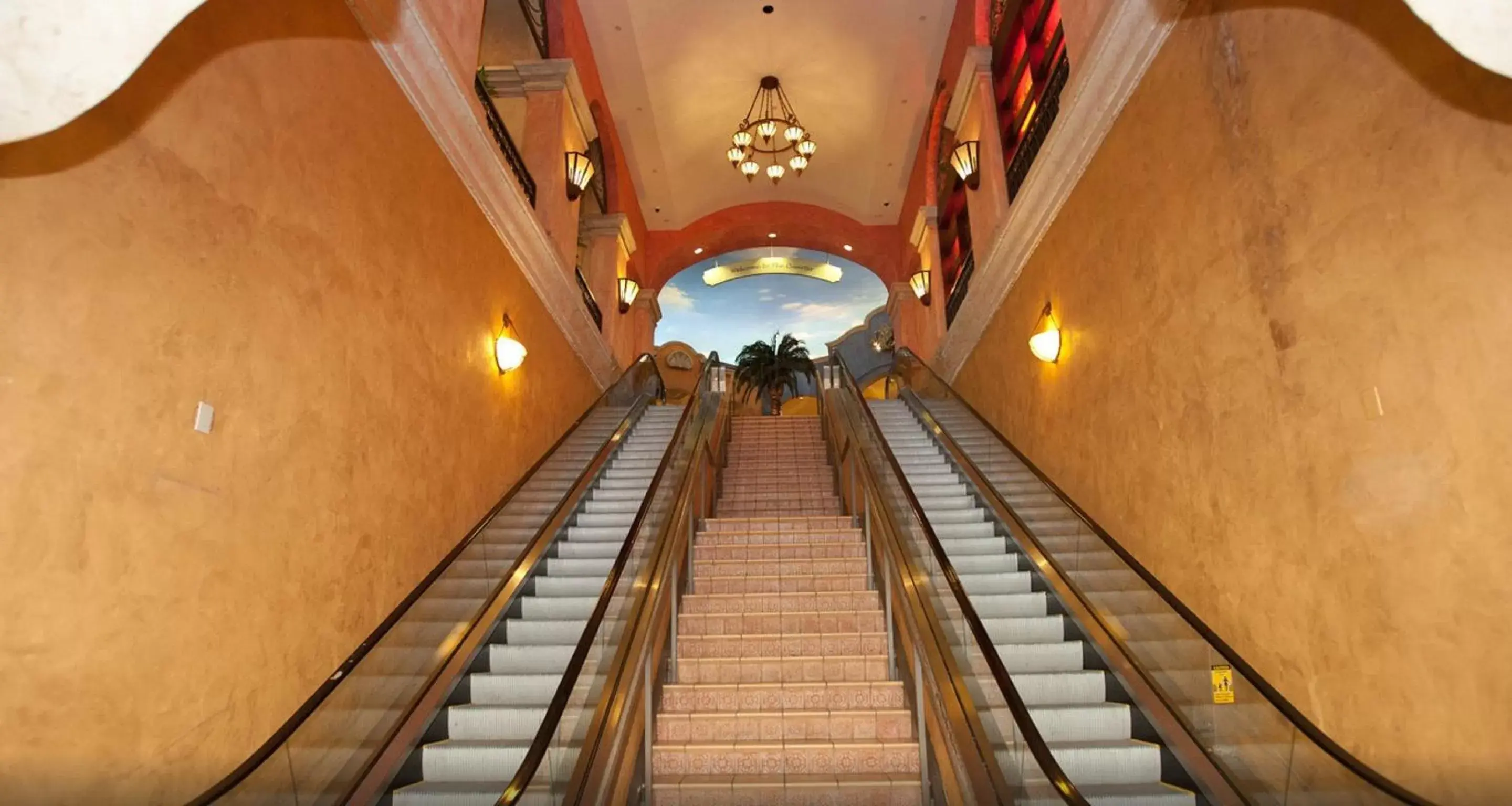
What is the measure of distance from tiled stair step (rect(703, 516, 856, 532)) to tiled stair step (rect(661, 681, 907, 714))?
2736 mm

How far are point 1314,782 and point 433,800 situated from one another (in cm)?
340

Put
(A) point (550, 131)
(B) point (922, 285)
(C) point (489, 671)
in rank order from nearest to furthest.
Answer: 1. (C) point (489, 671)
2. (A) point (550, 131)
3. (B) point (922, 285)

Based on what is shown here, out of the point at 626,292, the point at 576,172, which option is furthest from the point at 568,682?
the point at 626,292

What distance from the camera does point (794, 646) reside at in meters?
5.75

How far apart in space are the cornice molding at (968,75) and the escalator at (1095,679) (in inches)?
213

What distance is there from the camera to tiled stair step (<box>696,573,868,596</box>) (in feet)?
21.8

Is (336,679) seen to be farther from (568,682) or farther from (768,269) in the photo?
(768,269)

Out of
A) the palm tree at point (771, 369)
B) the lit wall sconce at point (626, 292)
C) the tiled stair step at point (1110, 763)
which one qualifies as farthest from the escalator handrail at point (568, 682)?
the palm tree at point (771, 369)

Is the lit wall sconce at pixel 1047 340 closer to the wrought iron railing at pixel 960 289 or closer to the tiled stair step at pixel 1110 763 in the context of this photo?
the wrought iron railing at pixel 960 289

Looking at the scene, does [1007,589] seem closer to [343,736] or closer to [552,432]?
[343,736]

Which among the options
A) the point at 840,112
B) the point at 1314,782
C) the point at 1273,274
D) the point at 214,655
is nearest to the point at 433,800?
the point at 214,655

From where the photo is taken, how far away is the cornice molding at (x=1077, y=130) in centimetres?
507

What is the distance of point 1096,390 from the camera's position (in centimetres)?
606

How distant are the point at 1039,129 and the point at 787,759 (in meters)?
6.15
